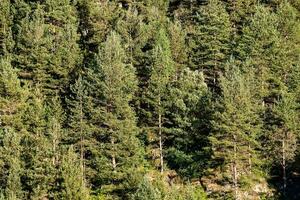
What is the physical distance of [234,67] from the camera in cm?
5478

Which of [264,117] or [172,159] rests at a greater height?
[264,117]

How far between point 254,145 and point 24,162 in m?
19.2

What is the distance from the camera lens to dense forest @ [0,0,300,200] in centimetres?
4703

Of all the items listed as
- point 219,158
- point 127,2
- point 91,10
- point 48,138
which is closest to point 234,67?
point 219,158

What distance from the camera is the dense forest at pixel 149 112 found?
47.0 meters

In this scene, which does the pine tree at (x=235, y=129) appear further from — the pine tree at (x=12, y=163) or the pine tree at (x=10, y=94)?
the pine tree at (x=10, y=94)

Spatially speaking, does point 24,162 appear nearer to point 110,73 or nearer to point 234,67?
point 110,73

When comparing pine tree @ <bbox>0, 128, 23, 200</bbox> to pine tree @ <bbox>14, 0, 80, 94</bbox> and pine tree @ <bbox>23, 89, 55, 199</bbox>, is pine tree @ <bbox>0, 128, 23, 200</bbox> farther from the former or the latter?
pine tree @ <bbox>14, 0, 80, 94</bbox>

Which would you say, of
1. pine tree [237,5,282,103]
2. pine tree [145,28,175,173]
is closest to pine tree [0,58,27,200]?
pine tree [145,28,175,173]

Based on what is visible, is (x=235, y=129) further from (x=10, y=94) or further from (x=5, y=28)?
(x=5, y=28)

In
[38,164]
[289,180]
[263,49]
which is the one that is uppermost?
[263,49]

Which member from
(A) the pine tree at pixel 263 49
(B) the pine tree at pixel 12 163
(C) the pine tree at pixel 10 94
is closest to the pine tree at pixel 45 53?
(C) the pine tree at pixel 10 94

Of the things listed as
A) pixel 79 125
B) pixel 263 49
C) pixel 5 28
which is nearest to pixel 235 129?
pixel 263 49

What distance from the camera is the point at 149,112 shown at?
55281mm
